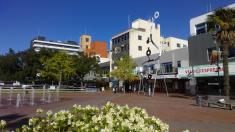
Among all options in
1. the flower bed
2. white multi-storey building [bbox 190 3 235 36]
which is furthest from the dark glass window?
the flower bed

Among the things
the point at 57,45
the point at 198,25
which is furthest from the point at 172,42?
the point at 57,45

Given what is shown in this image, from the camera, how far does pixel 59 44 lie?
5856 inches

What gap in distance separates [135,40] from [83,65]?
1346 cm

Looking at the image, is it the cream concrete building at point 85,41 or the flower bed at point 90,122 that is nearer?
the flower bed at point 90,122

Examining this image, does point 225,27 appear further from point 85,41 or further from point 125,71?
point 85,41

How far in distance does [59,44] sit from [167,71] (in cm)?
10684

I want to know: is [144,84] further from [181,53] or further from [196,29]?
[196,29]

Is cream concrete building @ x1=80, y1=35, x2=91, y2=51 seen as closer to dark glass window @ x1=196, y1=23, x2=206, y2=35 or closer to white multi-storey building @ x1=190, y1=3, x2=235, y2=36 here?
white multi-storey building @ x1=190, y1=3, x2=235, y2=36

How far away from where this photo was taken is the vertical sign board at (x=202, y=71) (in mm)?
32525

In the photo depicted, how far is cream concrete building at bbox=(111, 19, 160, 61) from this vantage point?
219 feet

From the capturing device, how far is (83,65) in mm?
65812

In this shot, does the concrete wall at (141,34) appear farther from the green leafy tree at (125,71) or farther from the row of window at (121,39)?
the green leafy tree at (125,71)

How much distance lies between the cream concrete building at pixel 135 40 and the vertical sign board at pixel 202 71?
25246mm

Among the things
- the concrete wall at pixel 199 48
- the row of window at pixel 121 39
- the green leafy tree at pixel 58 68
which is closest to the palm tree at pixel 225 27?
the concrete wall at pixel 199 48
